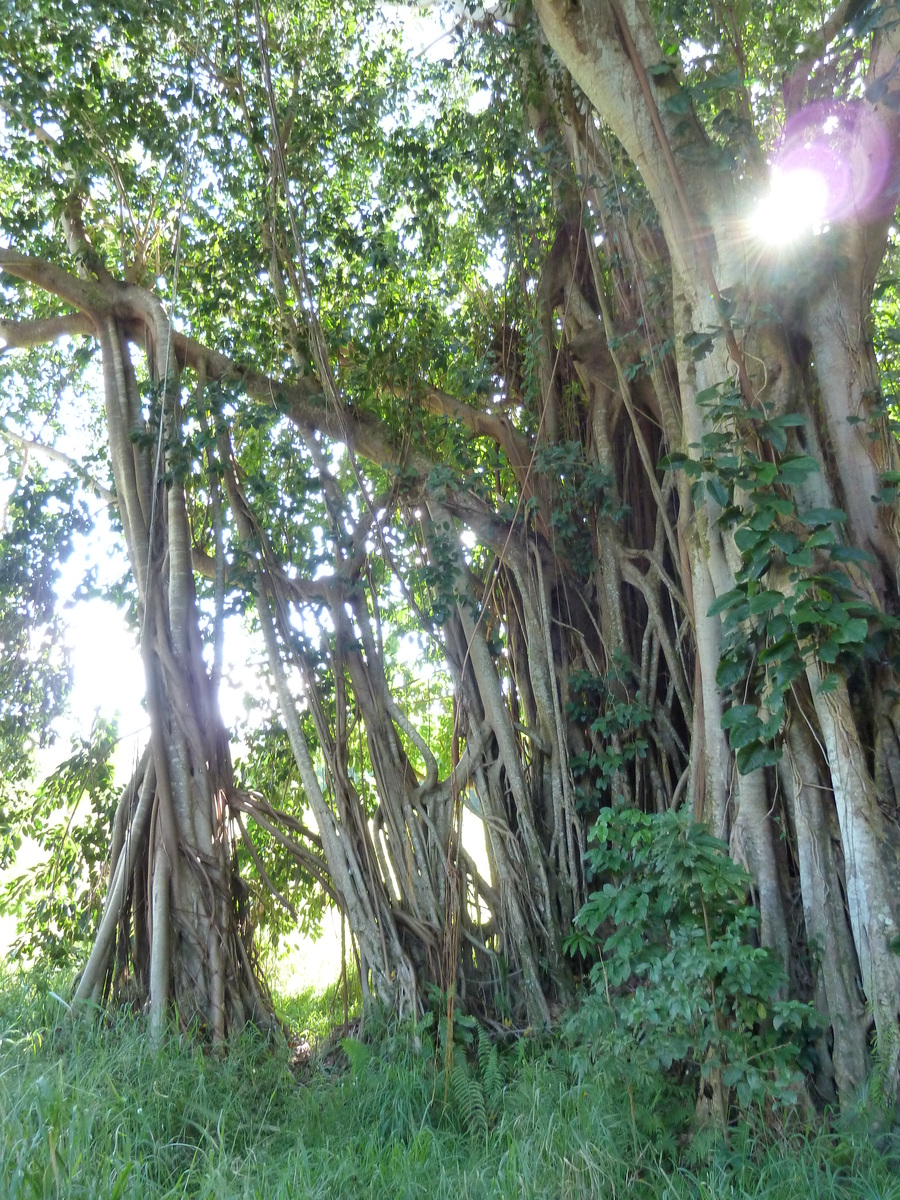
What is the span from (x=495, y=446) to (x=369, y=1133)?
149 inches

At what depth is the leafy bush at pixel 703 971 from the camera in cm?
263

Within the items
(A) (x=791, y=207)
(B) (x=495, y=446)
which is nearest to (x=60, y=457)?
(B) (x=495, y=446)

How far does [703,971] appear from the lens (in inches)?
103

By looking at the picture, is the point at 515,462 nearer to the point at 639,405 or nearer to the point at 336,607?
the point at 639,405

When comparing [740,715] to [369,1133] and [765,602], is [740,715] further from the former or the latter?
[369,1133]

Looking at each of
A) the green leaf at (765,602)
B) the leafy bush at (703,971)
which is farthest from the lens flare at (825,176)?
the leafy bush at (703,971)

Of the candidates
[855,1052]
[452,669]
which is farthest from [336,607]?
[855,1052]

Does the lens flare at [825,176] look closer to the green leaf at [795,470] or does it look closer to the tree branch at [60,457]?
the green leaf at [795,470]

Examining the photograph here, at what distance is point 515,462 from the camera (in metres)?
5.17

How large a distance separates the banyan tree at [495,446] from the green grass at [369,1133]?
42 cm

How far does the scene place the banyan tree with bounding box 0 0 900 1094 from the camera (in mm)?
3152

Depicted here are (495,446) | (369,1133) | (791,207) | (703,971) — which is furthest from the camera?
(495,446)

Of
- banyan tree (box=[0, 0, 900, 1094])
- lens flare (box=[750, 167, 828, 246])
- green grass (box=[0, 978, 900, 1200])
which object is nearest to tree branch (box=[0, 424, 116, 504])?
banyan tree (box=[0, 0, 900, 1094])

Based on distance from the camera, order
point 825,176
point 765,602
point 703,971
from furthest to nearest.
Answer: point 825,176
point 765,602
point 703,971
